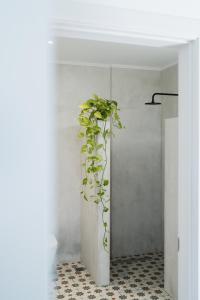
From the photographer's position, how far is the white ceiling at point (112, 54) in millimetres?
3033

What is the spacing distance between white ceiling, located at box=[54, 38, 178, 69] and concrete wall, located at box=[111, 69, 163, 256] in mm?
239

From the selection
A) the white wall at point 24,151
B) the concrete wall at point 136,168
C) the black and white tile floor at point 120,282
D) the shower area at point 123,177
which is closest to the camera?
the white wall at point 24,151

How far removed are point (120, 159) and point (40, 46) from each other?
3.70 meters

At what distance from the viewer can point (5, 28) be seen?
21cm

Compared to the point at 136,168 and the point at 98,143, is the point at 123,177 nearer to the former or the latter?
the point at 136,168

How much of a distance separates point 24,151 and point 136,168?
12.5 ft

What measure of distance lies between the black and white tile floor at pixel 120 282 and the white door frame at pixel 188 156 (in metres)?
1.61

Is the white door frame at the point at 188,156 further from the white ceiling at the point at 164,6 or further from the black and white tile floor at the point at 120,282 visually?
the black and white tile floor at the point at 120,282

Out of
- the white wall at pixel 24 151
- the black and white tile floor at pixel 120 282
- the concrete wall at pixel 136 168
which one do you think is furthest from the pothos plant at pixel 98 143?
the white wall at pixel 24 151

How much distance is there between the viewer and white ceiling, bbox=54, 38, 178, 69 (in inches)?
119

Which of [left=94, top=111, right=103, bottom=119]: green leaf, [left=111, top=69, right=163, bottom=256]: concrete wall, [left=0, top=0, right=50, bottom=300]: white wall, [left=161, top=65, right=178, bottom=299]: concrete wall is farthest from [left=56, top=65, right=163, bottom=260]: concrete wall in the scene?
[left=0, top=0, right=50, bottom=300]: white wall

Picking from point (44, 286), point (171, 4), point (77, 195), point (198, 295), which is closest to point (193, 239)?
point (198, 295)

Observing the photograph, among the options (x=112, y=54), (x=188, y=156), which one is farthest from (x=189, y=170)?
(x=112, y=54)

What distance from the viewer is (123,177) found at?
12.9 feet
